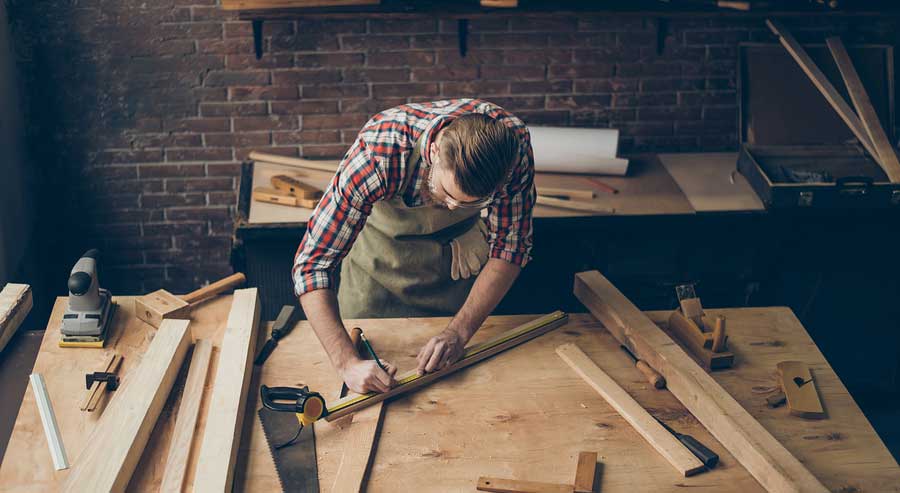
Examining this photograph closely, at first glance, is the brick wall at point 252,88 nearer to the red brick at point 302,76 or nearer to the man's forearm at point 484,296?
the red brick at point 302,76

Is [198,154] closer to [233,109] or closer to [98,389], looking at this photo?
[233,109]

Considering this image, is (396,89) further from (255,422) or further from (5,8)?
(255,422)

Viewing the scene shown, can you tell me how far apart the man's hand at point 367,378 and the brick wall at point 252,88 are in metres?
1.93

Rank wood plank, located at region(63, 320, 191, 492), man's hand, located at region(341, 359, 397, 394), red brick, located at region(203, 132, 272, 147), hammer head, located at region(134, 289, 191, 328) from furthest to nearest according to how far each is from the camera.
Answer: red brick, located at region(203, 132, 272, 147)
hammer head, located at region(134, 289, 191, 328)
man's hand, located at region(341, 359, 397, 394)
wood plank, located at region(63, 320, 191, 492)

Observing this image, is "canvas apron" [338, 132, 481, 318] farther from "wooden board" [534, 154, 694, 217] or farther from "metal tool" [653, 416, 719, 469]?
"metal tool" [653, 416, 719, 469]

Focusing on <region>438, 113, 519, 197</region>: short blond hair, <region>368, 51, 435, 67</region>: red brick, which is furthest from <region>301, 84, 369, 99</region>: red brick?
<region>438, 113, 519, 197</region>: short blond hair

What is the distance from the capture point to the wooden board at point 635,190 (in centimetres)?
342

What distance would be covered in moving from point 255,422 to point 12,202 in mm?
2105

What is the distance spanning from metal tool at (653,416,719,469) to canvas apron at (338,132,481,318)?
95 centimetres

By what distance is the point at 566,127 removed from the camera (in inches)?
152

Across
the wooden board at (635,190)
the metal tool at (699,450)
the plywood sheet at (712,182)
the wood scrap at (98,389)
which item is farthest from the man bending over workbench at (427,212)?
the plywood sheet at (712,182)

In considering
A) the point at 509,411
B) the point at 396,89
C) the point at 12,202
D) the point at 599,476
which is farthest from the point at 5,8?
the point at 599,476

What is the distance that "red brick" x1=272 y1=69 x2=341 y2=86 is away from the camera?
3748 mm

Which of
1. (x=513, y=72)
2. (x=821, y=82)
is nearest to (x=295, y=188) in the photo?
(x=513, y=72)
